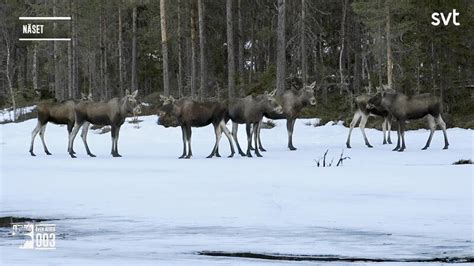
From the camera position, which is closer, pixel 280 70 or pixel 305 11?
pixel 280 70

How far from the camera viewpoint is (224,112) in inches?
864

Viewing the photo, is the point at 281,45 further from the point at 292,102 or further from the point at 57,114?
the point at 57,114

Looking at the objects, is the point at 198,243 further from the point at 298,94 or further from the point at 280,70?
the point at 280,70

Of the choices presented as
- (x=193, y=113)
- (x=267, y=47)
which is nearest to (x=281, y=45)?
(x=193, y=113)

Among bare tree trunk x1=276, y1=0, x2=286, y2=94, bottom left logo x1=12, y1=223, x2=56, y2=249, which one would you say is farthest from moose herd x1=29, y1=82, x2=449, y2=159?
bottom left logo x1=12, y1=223, x2=56, y2=249

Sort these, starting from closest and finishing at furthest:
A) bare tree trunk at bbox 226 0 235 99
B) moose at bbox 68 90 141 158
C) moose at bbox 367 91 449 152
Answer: moose at bbox 68 90 141 158 → moose at bbox 367 91 449 152 → bare tree trunk at bbox 226 0 235 99

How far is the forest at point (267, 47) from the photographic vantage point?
34.9 metres

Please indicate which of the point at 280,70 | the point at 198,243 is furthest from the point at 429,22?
the point at 198,243

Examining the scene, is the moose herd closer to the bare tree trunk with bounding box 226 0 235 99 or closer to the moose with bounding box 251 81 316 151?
the moose with bounding box 251 81 316 151

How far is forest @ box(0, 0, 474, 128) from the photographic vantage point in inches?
1375

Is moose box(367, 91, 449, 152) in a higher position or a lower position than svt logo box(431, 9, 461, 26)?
lower

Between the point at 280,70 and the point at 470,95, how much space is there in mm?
10615

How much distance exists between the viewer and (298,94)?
2500cm

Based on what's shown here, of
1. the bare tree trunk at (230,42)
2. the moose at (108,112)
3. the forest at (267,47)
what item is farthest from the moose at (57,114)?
the bare tree trunk at (230,42)
